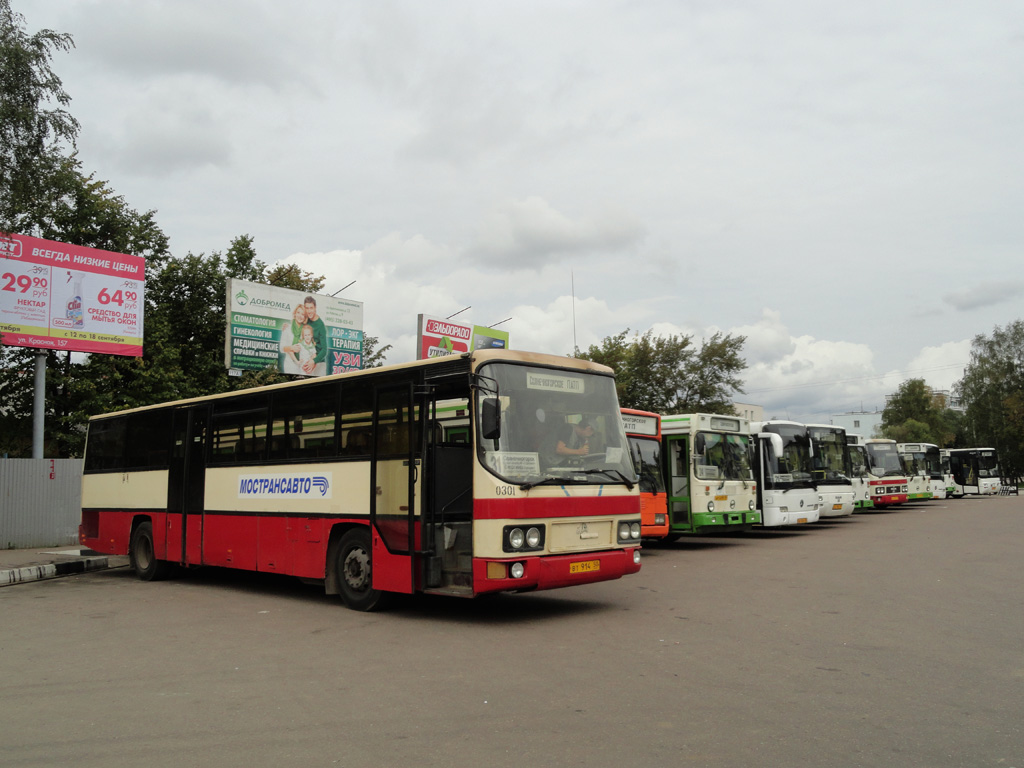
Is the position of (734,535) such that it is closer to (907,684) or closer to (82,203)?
(907,684)

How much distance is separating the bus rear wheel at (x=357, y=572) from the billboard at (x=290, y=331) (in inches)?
632

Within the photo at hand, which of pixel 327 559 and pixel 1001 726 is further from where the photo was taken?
pixel 327 559

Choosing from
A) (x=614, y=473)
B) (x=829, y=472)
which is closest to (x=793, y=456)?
(x=829, y=472)

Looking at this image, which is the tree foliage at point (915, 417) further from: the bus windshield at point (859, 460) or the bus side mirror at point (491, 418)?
the bus side mirror at point (491, 418)

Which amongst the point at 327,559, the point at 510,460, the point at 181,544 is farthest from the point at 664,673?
the point at 181,544

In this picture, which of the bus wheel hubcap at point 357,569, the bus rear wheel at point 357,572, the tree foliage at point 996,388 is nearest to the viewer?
the bus rear wheel at point 357,572

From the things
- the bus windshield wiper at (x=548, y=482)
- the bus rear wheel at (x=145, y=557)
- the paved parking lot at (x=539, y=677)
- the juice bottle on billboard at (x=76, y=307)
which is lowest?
the paved parking lot at (x=539, y=677)

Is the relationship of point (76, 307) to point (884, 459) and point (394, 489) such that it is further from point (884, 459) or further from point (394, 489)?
point (884, 459)

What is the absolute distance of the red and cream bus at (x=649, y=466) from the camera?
1777cm

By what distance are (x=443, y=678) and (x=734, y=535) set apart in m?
18.8

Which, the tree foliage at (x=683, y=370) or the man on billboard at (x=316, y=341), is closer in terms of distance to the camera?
the man on billboard at (x=316, y=341)

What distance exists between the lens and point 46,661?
8086mm

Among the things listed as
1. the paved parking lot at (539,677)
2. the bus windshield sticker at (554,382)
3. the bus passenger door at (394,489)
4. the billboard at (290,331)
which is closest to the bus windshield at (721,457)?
the paved parking lot at (539,677)

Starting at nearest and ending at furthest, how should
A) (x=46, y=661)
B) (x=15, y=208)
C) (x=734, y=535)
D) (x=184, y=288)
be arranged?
(x=46, y=661) → (x=15, y=208) → (x=734, y=535) → (x=184, y=288)
